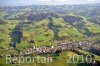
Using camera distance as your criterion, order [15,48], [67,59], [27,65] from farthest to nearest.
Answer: [15,48] → [67,59] → [27,65]

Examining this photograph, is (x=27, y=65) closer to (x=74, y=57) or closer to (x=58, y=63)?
(x=58, y=63)

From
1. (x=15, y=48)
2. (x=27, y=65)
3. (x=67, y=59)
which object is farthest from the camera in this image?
(x=15, y=48)

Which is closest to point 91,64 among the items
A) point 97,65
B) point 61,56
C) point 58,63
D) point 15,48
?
point 97,65

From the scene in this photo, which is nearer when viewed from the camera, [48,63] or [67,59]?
[48,63]

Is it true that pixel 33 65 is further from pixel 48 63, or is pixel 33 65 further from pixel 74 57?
pixel 74 57

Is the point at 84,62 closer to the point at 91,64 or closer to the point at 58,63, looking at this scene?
the point at 91,64

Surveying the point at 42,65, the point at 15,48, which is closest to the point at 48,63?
the point at 42,65

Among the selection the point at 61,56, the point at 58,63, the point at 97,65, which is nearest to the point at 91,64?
the point at 97,65

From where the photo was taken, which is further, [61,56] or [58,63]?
[61,56]
